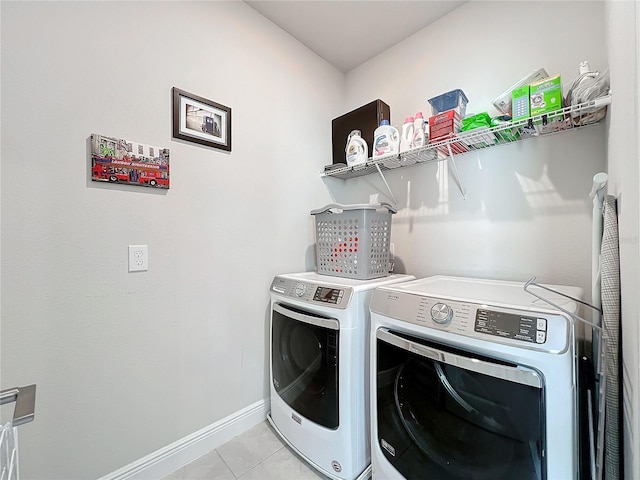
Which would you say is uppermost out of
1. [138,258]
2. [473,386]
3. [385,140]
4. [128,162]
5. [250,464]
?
[385,140]

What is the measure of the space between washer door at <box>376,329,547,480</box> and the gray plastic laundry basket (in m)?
0.50

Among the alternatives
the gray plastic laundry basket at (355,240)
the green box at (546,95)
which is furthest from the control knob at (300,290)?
the green box at (546,95)

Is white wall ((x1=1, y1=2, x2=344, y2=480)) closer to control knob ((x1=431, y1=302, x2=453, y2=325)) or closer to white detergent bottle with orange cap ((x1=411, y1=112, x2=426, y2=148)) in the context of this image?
white detergent bottle with orange cap ((x1=411, y1=112, x2=426, y2=148))

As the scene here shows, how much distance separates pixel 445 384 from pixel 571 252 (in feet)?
3.18

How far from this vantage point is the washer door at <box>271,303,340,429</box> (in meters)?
1.31

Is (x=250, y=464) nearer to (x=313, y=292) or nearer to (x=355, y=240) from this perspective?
(x=313, y=292)

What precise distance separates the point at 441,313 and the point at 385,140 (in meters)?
1.20

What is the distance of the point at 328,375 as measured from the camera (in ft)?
4.38

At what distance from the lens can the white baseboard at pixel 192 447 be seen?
4.25ft

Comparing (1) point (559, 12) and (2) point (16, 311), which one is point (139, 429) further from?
(1) point (559, 12)

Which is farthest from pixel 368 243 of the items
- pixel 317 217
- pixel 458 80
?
pixel 458 80

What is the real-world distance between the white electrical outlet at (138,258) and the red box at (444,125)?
1.61 meters

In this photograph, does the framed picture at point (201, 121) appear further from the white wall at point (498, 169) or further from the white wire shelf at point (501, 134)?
the white wall at point (498, 169)

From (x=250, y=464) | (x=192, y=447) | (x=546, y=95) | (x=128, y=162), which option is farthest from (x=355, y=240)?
(x=192, y=447)
